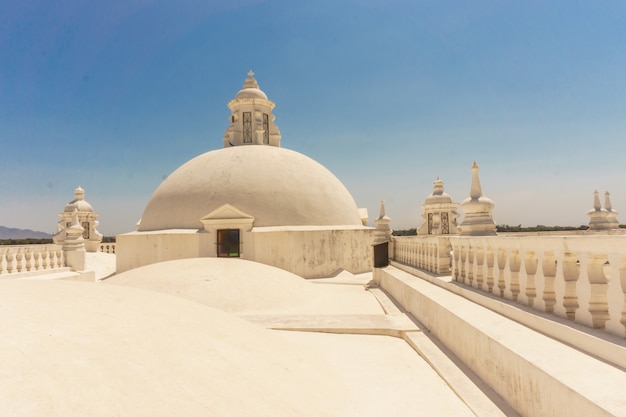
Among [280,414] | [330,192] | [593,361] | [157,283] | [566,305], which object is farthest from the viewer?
[330,192]

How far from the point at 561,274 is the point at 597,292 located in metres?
0.50

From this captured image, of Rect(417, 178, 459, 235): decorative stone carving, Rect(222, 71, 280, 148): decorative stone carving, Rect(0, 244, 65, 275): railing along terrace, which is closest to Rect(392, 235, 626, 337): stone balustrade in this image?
Rect(0, 244, 65, 275): railing along terrace

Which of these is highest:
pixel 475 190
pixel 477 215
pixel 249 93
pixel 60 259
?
pixel 249 93

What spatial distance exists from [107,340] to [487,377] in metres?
3.56

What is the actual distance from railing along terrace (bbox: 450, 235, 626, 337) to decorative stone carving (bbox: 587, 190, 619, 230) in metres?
14.1

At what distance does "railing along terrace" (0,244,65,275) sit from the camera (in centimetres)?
1164

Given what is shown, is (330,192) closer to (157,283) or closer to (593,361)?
(157,283)

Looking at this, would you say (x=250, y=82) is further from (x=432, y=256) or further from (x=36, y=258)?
(x=432, y=256)

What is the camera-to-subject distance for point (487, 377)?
403 cm

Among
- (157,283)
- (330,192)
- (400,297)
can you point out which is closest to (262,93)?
(330,192)

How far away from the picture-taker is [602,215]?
16547mm

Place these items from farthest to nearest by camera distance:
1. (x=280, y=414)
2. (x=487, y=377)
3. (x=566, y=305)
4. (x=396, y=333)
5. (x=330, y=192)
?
(x=330, y=192) < (x=396, y=333) < (x=487, y=377) < (x=566, y=305) < (x=280, y=414)

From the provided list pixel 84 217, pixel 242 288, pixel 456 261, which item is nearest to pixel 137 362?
pixel 456 261

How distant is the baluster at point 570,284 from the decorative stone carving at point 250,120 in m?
23.7
